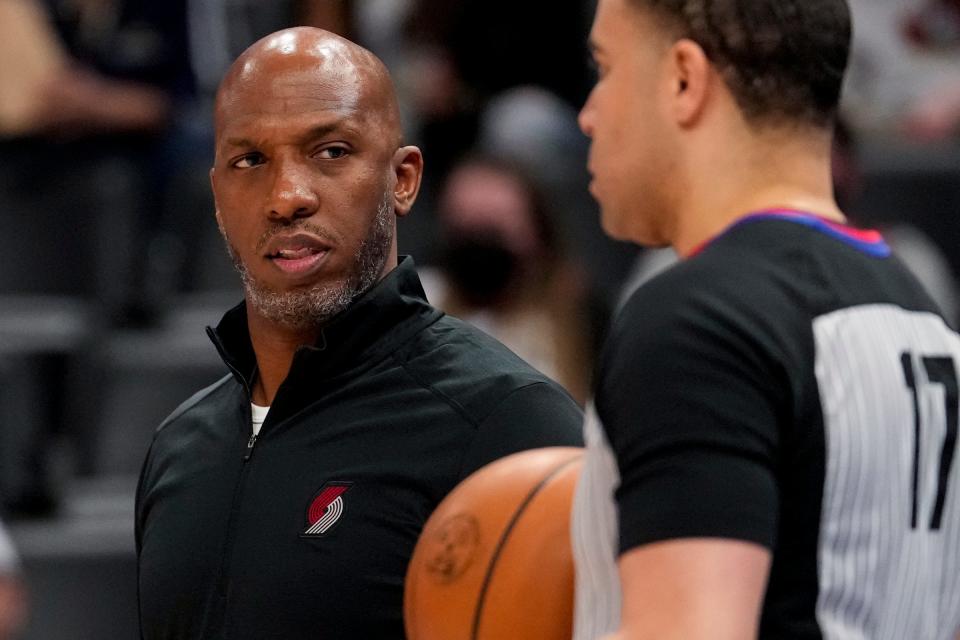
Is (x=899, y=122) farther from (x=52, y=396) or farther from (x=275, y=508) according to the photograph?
(x=275, y=508)

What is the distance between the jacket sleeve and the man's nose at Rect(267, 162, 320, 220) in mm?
395

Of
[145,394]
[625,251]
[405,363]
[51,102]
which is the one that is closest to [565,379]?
[625,251]

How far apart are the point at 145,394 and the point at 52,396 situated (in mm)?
320

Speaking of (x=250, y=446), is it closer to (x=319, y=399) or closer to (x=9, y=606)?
(x=319, y=399)

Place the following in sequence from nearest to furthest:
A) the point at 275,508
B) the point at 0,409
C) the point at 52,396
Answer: the point at 275,508
the point at 0,409
the point at 52,396

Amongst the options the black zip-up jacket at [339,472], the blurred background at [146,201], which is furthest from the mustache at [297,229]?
the blurred background at [146,201]

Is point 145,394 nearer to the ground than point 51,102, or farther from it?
nearer to the ground

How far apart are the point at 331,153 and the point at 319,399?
1.17ft

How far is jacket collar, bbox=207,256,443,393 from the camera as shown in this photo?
7.84 feet

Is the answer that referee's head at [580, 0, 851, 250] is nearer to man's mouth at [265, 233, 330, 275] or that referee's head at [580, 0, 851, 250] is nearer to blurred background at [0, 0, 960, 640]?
man's mouth at [265, 233, 330, 275]

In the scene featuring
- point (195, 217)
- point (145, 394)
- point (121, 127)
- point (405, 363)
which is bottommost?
point (145, 394)

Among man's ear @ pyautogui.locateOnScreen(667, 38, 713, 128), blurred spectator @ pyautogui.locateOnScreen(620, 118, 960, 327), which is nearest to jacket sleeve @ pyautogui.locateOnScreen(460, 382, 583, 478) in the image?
man's ear @ pyautogui.locateOnScreen(667, 38, 713, 128)

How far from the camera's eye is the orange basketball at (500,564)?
6.00 feet

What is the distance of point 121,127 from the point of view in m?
5.97
